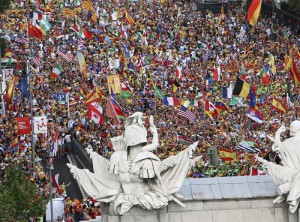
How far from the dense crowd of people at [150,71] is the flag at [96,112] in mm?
882

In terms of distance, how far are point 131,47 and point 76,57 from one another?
135 inches

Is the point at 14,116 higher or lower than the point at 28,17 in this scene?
lower

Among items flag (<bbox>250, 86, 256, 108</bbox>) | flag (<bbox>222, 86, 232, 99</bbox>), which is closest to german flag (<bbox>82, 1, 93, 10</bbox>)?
flag (<bbox>222, 86, 232, 99</bbox>)

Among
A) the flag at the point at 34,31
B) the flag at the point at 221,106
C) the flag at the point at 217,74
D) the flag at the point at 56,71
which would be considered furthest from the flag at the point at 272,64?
the flag at the point at 34,31

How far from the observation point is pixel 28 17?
95688 millimetres

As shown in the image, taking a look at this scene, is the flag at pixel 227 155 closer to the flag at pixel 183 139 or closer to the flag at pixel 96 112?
the flag at pixel 183 139

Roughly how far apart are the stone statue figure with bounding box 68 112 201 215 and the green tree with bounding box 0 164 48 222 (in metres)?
14.6

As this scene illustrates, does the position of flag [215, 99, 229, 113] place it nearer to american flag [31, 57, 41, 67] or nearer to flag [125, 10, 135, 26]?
american flag [31, 57, 41, 67]

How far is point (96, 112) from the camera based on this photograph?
68.4 meters

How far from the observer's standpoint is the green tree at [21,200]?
51.6 metres

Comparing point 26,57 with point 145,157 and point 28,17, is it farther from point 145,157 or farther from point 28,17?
point 145,157

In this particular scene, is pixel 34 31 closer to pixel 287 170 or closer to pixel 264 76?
pixel 264 76

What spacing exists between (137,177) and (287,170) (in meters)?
3.09

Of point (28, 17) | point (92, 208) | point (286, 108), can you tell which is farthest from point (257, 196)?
point (28, 17)
